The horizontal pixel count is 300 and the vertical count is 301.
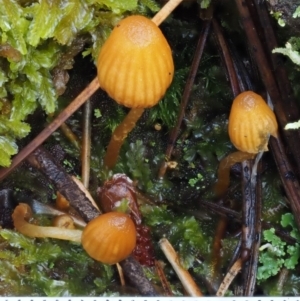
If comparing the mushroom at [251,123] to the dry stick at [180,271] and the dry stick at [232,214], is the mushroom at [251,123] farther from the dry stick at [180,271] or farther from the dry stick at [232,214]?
the dry stick at [180,271]

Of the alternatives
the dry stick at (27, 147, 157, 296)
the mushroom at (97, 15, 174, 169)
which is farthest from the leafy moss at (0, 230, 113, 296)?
the mushroom at (97, 15, 174, 169)

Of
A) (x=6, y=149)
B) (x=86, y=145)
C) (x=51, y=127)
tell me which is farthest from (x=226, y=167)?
(x=6, y=149)

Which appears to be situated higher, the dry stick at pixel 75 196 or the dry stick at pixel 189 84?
the dry stick at pixel 189 84

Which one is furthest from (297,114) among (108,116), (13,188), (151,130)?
(13,188)

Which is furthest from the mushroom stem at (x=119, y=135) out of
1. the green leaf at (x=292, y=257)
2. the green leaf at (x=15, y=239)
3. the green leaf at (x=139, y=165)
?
the green leaf at (x=292, y=257)

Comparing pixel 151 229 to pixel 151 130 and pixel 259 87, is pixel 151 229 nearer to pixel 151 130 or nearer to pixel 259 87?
pixel 151 130

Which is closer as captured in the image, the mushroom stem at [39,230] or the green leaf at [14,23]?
the green leaf at [14,23]

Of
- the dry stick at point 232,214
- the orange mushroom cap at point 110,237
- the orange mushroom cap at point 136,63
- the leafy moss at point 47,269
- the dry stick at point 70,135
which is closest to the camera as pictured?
the orange mushroom cap at point 136,63
